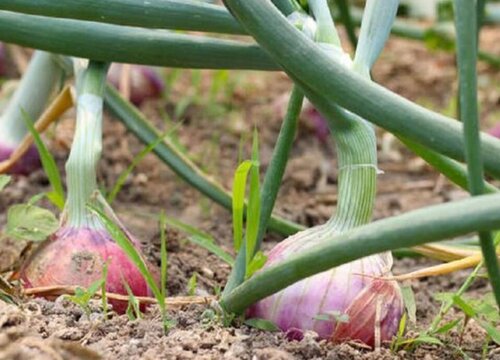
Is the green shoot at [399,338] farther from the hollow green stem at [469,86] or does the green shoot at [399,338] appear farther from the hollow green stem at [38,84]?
the hollow green stem at [38,84]

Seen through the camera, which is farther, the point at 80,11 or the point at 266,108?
the point at 266,108

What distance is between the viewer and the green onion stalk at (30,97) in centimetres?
174

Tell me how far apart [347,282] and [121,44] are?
1.44 feet

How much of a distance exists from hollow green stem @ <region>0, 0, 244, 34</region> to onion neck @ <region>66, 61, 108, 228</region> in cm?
18

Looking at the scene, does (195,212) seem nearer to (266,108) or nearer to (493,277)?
(266,108)

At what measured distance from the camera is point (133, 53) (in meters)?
1.37

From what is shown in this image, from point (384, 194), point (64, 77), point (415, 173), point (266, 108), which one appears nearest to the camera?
point (64, 77)

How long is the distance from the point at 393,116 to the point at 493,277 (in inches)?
6.6

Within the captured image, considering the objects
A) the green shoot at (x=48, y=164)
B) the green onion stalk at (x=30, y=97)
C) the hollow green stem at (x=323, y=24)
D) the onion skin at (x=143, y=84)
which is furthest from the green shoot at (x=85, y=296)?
the onion skin at (x=143, y=84)

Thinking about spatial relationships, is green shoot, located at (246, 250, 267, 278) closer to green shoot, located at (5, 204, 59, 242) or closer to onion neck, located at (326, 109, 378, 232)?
onion neck, located at (326, 109, 378, 232)

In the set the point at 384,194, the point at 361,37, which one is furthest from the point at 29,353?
the point at 384,194

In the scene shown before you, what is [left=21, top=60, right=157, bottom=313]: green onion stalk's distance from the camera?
1.24 metres

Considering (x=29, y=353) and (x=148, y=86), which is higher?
(x=148, y=86)

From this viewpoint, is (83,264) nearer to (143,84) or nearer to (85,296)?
(85,296)
